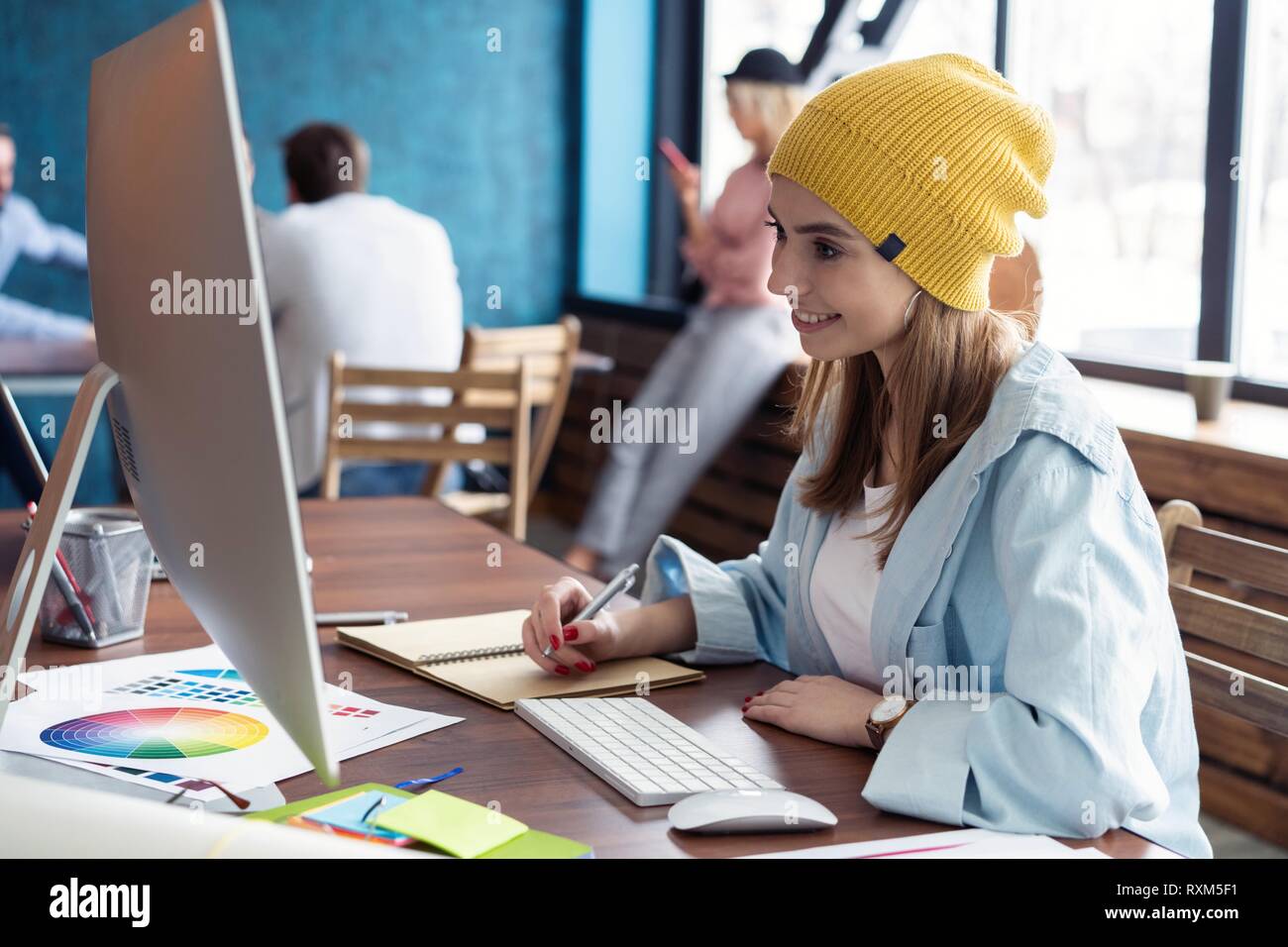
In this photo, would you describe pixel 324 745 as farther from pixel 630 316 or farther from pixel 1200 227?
pixel 630 316

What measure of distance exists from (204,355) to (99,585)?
0.76 meters

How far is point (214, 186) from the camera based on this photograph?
686 mm

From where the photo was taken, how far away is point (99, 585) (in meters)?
1.41

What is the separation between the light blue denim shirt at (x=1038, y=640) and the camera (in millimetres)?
979

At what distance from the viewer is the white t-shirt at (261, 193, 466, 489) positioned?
3297mm

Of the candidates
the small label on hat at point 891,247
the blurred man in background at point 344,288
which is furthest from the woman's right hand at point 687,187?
the small label on hat at point 891,247

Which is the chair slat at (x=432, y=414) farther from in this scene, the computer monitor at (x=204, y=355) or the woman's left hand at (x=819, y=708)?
the computer monitor at (x=204, y=355)

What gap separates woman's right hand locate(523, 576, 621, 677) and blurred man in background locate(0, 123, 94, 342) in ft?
11.2

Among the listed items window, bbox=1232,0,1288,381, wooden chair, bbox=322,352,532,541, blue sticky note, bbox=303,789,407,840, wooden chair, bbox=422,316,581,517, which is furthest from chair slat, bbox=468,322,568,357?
blue sticky note, bbox=303,789,407,840

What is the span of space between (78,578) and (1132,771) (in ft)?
3.32

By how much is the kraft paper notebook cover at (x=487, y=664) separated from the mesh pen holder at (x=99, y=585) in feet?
0.71

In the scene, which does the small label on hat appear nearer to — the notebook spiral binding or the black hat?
the notebook spiral binding

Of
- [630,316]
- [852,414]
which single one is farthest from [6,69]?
[852,414]

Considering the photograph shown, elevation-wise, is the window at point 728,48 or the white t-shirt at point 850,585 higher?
the window at point 728,48
